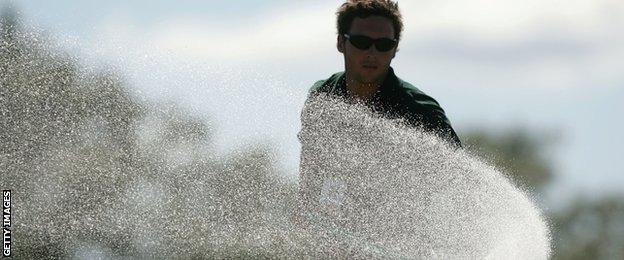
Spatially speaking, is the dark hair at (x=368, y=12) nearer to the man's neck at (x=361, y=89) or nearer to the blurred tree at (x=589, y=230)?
the man's neck at (x=361, y=89)

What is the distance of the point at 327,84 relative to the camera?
12469mm

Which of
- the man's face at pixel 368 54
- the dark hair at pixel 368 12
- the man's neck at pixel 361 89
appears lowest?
the man's neck at pixel 361 89

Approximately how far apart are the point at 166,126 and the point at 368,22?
24.2 feet

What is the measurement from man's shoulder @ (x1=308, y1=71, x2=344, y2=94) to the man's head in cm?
13

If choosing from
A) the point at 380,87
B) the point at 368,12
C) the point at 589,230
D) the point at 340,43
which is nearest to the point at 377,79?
the point at 380,87

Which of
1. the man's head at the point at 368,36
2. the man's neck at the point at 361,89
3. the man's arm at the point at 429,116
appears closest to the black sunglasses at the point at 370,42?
the man's head at the point at 368,36

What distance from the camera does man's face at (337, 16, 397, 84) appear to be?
40.5 feet

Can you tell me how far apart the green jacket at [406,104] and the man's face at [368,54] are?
115 millimetres

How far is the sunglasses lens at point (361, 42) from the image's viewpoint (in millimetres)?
12642

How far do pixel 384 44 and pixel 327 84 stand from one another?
28.5 inches

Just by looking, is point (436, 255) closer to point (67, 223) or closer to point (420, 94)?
point (420, 94)

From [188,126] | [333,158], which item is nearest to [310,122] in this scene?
[333,158]

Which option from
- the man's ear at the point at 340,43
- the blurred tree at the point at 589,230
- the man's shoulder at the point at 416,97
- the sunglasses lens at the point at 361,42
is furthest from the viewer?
the blurred tree at the point at 589,230

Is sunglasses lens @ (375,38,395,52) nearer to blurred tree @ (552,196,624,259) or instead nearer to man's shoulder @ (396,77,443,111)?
man's shoulder @ (396,77,443,111)
